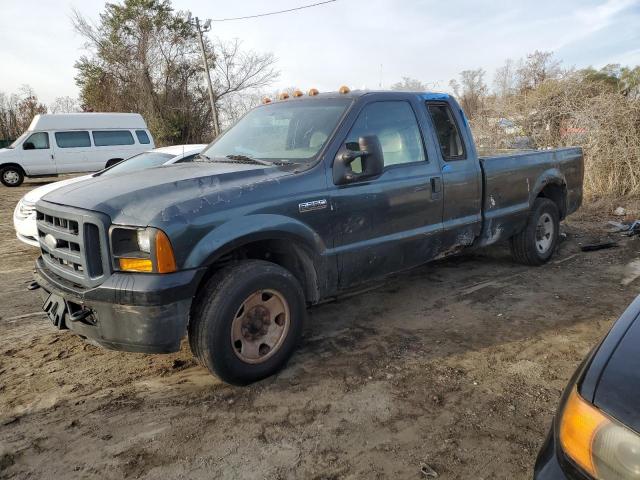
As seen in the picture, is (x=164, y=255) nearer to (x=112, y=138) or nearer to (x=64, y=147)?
(x=112, y=138)

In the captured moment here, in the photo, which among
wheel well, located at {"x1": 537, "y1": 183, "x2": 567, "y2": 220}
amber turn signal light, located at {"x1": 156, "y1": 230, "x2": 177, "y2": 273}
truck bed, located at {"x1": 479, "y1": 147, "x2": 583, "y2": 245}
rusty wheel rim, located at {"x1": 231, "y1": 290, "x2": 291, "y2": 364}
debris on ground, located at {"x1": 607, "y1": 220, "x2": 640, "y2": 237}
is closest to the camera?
amber turn signal light, located at {"x1": 156, "y1": 230, "x2": 177, "y2": 273}

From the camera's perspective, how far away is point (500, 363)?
3270 mm

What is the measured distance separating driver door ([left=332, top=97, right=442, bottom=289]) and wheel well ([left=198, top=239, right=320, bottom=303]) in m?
0.24

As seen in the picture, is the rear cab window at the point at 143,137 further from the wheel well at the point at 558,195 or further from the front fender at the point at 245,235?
the front fender at the point at 245,235

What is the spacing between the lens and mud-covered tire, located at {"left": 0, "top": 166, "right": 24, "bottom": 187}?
628 inches

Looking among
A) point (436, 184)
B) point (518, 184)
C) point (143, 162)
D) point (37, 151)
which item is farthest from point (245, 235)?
point (37, 151)

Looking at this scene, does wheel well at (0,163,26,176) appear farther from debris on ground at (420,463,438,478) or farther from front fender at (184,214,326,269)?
debris on ground at (420,463,438,478)

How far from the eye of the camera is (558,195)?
19.1 ft

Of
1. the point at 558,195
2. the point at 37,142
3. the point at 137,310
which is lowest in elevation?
the point at 137,310

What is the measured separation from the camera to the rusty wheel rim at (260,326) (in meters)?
2.94

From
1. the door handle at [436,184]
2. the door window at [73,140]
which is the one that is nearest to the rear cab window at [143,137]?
the door window at [73,140]

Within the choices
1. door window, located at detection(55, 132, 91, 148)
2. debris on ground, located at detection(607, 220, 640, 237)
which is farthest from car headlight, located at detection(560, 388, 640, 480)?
door window, located at detection(55, 132, 91, 148)

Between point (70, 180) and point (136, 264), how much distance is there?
160 inches

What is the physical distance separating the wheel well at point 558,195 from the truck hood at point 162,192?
13.1ft
